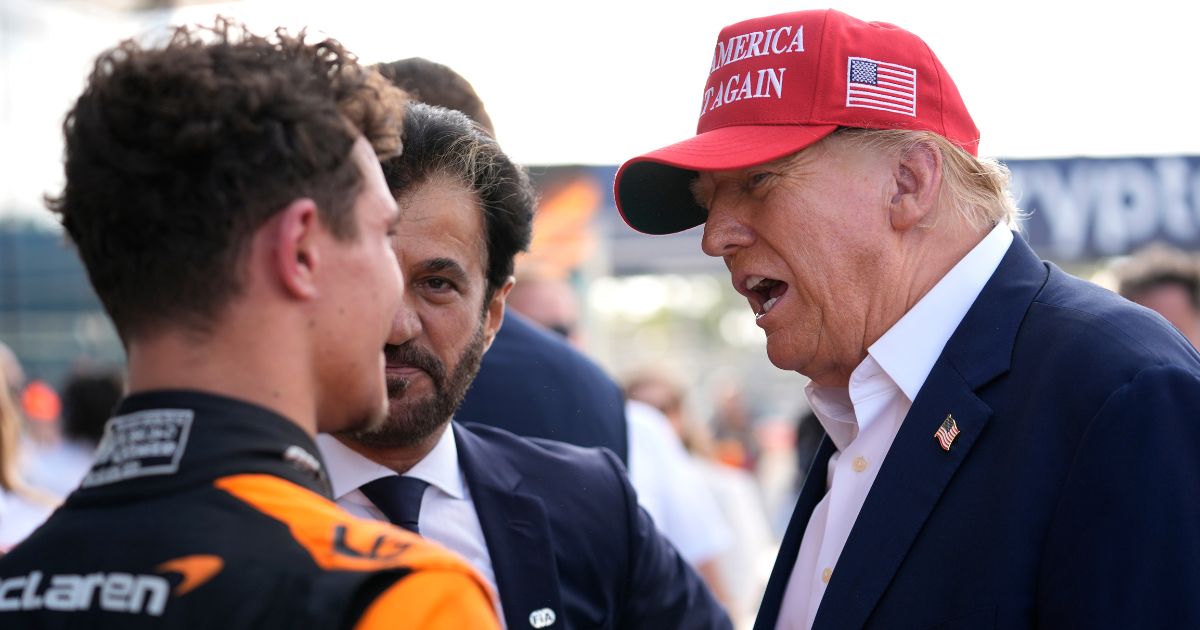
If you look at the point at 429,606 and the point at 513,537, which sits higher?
the point at 429,606

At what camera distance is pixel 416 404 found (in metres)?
2.13

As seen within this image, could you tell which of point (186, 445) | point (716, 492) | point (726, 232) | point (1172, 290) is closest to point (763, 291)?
point (726, 232)

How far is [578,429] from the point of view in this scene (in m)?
3.02

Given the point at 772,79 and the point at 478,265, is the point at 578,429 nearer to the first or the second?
the point at 478,265

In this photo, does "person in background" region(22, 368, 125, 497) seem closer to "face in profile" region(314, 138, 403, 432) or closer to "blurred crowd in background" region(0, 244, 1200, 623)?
"blurred crowd in background" region(0, 244, 1200, 623)

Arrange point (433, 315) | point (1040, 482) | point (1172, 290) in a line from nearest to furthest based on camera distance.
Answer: point (1040, 482), point (433, 315), point (1172, 290)

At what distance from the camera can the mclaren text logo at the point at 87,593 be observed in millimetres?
1168

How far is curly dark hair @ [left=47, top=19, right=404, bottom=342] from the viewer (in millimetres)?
1295

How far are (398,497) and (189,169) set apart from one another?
0.96m

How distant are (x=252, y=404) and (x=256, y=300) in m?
0.12

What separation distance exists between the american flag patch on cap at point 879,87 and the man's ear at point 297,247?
1.19m

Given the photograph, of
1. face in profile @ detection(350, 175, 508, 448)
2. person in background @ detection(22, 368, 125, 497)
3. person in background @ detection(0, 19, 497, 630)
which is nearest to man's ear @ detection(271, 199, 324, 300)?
person in background @ detection(0, 19, 497, 630)

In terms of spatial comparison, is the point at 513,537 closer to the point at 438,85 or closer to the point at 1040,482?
the point at 1040,482

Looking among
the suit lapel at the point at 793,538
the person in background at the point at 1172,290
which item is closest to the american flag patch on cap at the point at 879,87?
the suit lapel at the point at 793,538
